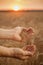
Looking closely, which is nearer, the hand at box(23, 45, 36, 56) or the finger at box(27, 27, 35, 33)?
the hand at box(23, 45, 36, 56)

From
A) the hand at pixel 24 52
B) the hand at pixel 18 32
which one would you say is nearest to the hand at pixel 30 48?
the hand at pixel 24 52

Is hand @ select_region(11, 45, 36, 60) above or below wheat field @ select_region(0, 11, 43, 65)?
below

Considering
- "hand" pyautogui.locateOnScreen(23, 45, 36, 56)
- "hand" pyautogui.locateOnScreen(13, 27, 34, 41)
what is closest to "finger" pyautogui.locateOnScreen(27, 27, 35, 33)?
"hand" pyautogui.locateOnScreen(13, 27, 34, 41)

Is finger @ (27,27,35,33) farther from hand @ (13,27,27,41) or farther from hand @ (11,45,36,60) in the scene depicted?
hand @ (11,45,36,60)

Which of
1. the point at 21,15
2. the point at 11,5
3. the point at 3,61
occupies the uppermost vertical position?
the point at 11,5

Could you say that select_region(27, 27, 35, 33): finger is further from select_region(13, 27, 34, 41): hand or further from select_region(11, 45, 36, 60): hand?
select_region(11, 45, 36, 60): hand

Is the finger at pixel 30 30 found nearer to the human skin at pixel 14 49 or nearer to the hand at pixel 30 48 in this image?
the human skin at pixel 14 49

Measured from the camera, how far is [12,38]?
4.14 ft

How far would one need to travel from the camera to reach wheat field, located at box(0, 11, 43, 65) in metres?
1.09

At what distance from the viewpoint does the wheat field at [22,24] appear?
1087 mm

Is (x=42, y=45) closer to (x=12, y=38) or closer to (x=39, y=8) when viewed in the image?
(x=12, y=38)

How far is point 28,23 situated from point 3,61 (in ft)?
1.35

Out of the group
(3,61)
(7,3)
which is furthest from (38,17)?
(3,61)

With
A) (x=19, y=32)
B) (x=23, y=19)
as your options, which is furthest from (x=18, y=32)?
(x=23, y=19)
